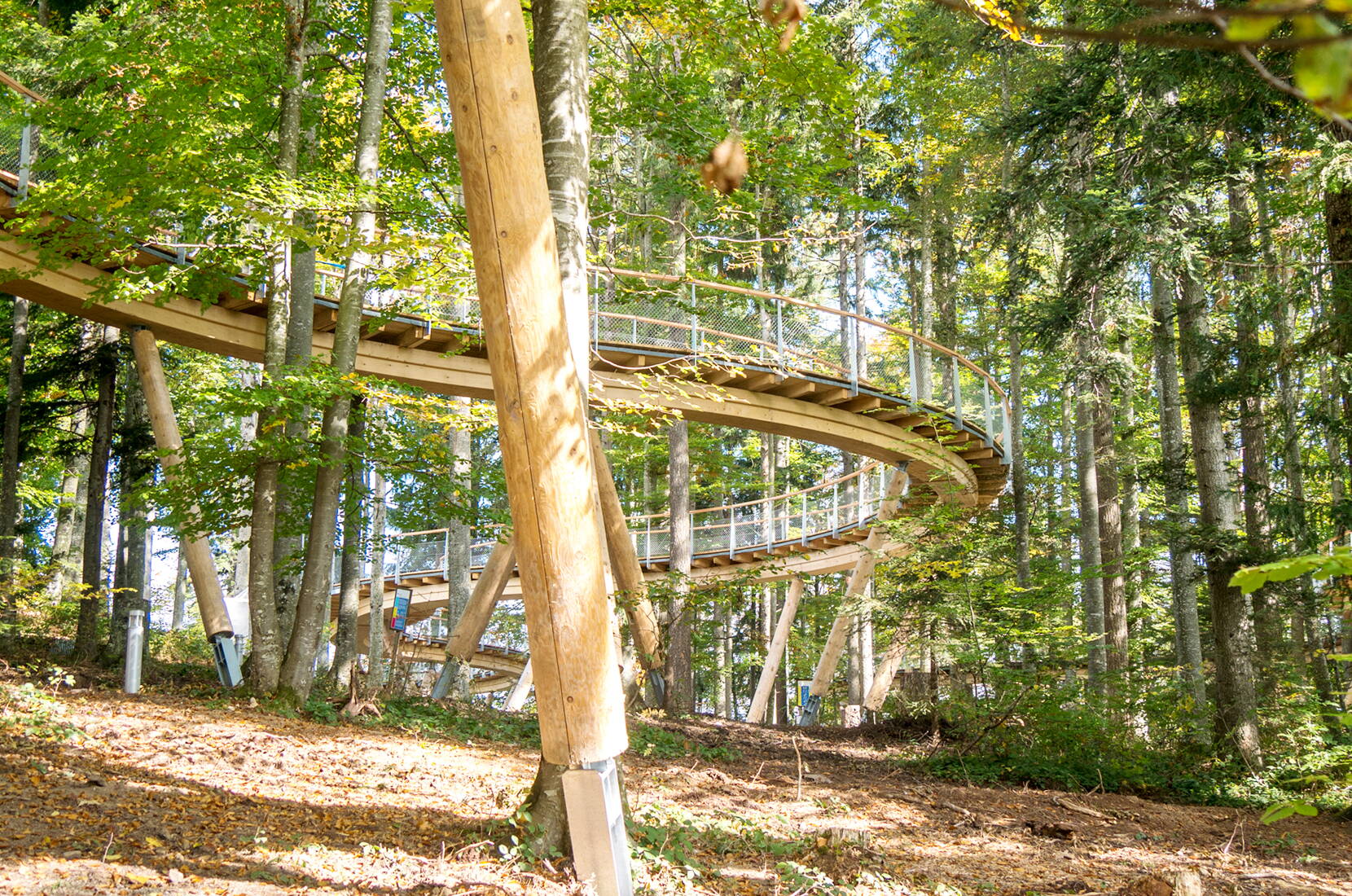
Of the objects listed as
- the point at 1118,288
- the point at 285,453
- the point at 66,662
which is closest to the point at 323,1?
the point at 285,453

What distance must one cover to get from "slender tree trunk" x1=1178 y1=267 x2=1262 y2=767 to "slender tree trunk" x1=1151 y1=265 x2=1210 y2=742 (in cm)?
30

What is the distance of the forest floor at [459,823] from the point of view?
4.04 m

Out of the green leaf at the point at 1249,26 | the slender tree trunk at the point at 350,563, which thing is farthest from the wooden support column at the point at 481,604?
the green leaf at the point at 1249,26

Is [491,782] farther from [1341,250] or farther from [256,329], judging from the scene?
[1341,250]

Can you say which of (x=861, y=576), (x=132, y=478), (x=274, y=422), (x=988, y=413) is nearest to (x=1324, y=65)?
(x=274, y=422)

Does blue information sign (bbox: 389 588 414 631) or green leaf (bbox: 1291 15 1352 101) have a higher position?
green leaf (bbox: 1291 15 1352 101)

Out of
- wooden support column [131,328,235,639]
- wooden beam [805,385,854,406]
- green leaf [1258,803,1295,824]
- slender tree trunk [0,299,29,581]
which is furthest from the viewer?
wooden beam [805,385,854,406]

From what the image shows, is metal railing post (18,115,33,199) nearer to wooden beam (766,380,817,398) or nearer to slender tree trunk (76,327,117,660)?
slender tree trunk (76,327,117,660)

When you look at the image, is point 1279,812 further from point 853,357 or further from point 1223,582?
point 853,357

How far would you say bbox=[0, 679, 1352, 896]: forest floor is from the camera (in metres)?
4.04

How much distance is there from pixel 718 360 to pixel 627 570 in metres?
2.65

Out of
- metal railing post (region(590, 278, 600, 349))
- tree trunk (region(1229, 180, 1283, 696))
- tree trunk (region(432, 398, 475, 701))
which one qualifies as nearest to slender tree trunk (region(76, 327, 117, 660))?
tree trunk (region(432, 398, 475, 701))

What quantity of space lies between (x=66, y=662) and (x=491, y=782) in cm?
592

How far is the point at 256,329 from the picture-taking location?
10.5 m
